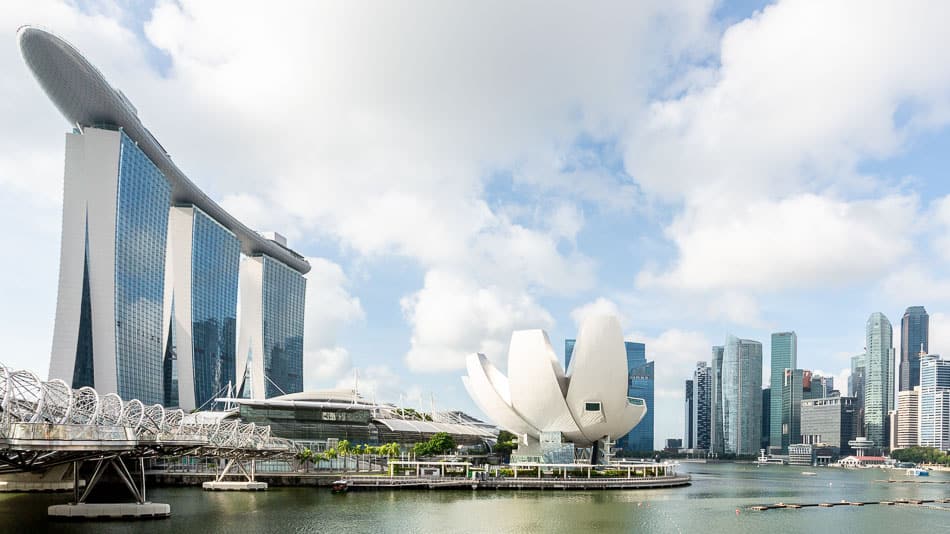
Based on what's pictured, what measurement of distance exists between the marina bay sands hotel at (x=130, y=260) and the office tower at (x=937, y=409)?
162 metres

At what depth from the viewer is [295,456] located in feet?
202

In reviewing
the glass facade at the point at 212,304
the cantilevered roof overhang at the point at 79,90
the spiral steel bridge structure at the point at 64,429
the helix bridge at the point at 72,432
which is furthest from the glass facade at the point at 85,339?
the spiral steel bridge structure at the point at 64,429

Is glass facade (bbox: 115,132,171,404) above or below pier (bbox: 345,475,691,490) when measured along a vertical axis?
above

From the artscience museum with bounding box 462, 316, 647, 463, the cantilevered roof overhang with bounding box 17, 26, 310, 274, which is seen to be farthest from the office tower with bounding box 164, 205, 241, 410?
the artscience museum with bounding box 462, 316, 647, 463

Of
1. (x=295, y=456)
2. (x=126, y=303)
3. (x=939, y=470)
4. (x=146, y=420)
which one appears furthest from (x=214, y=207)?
(x=939, y=470)

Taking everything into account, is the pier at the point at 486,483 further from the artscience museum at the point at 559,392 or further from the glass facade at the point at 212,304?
→ the glass facade at the point at 212,304

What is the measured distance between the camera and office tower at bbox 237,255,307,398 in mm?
121500

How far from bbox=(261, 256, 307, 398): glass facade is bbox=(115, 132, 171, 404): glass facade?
37.6 m

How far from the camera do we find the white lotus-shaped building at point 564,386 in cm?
6191

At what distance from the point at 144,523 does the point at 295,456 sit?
28.1 meters

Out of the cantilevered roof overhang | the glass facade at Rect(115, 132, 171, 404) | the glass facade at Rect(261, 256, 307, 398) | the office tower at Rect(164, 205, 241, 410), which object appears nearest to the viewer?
the cantilevered roof overhang

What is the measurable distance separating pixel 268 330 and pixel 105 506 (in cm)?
9045

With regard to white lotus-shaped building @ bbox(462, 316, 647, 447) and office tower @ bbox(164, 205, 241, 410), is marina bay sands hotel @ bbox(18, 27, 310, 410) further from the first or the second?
white lotus-shaped building @ bbox(462, 316, 647, 447)

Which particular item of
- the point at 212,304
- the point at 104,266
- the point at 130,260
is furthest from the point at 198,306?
the point at 104,266
